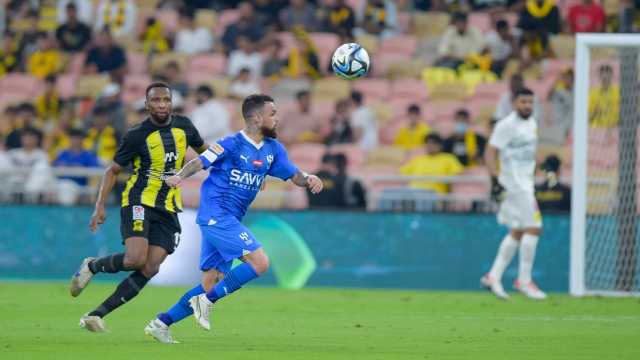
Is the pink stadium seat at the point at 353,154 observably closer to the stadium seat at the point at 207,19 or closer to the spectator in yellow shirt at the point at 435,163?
the spectator in yellow shirt at the point at 435,163

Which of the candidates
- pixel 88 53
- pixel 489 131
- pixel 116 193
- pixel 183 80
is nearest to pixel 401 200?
pixel 489 131

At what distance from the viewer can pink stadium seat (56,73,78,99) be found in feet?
77.5

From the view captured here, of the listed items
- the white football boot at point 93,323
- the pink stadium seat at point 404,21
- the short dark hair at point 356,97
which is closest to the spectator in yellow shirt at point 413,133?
the short dark hair at point 356,97

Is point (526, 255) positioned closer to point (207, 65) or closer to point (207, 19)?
point (207, 65)

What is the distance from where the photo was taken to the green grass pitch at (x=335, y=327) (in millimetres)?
10133

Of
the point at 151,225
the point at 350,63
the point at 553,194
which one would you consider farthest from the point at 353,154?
the point at 151,225

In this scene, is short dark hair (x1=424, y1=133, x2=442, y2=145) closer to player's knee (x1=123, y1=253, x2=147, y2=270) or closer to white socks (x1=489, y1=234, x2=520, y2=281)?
white socks (x1=489, y1=234, x2=520, y2=281)

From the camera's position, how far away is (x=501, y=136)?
16625 mm

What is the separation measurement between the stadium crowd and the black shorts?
753 centimetres

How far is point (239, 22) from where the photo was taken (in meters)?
23.7

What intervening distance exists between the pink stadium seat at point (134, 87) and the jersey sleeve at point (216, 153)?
39.1 feet

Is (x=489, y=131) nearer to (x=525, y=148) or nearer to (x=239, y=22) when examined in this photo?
(x=525, y=148)

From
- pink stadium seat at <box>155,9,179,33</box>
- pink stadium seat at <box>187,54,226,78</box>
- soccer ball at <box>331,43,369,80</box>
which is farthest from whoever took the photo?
pink stadium seat at <box>155,9,179,33</box>

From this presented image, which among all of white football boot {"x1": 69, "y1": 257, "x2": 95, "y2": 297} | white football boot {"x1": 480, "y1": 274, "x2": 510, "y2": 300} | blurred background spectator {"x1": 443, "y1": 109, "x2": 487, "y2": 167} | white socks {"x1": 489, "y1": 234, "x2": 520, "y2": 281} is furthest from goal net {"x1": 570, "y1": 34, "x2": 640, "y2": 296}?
white football boot {"x1": 69, "y1": 257, "x2": 95, "y2": 297}
